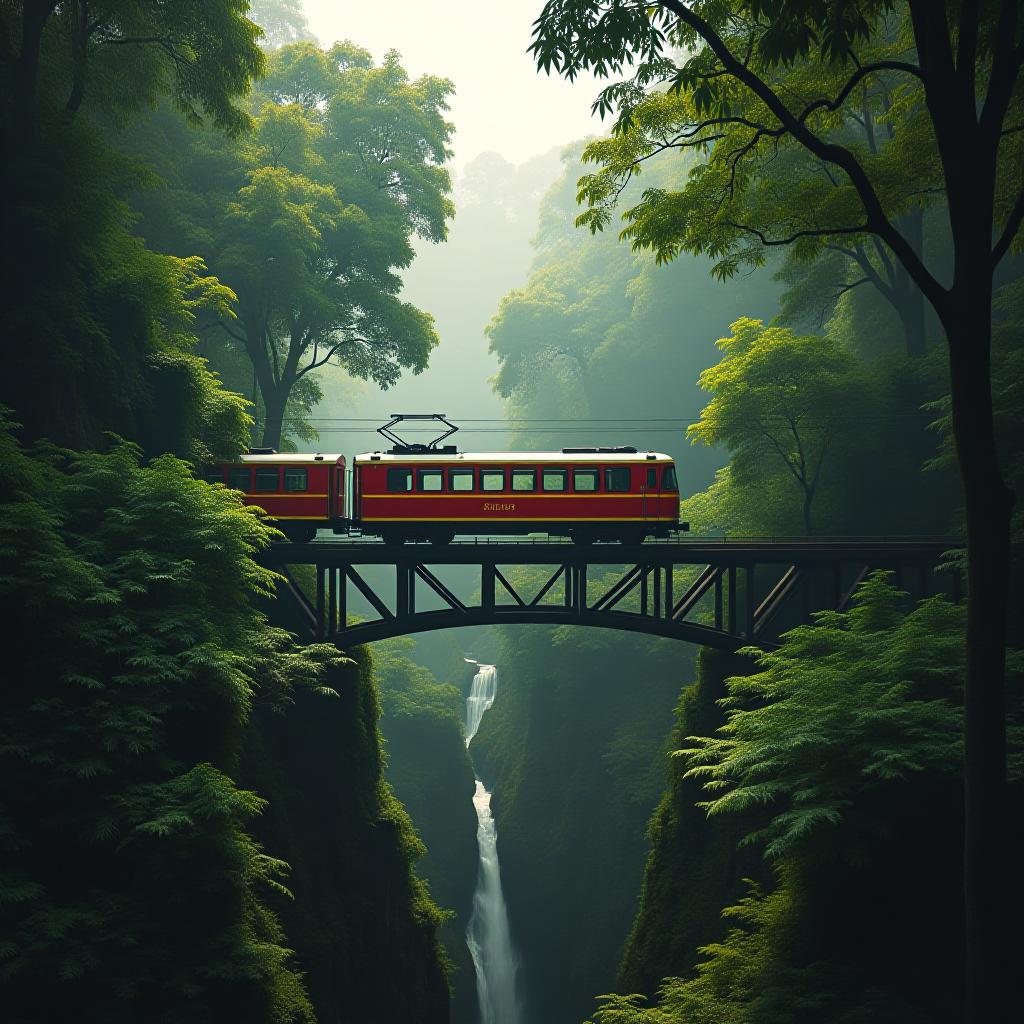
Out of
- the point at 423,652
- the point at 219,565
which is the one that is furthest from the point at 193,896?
the point at 423,652

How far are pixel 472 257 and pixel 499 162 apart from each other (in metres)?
22.6

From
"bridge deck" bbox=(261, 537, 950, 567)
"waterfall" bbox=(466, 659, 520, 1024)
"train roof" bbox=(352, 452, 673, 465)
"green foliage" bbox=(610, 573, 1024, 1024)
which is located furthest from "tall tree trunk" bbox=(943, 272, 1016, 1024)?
"waterfall" bbox=(466, 659, 520, 1024)

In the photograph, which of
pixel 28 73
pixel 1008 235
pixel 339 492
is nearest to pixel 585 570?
pixel 339 492

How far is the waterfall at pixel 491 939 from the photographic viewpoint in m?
36.6

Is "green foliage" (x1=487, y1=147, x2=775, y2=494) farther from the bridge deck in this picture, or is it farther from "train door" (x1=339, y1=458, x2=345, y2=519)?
the bridge deck

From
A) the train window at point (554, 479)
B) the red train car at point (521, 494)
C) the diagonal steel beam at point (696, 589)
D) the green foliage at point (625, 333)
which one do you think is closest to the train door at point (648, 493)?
the red train car at point (521, 494)

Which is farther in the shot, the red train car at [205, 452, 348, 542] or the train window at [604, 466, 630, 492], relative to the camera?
the red train car at [205, 452, 348, 542]

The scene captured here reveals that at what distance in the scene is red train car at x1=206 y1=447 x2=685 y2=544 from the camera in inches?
966

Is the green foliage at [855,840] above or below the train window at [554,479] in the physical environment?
below

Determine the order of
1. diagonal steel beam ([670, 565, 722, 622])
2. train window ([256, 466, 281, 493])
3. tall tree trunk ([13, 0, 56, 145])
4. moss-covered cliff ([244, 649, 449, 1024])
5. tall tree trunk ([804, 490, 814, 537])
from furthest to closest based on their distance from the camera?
tall tree trunk ([804, 490, 814, 537]) < train window ([256, 466, 281, 493]) < diagonal steel beam ([670, 565, 722, 622]) < tall tree trunk ([13, 0, 56, 145]) < moss-covered cliff ([244, 649, 449, 1024])

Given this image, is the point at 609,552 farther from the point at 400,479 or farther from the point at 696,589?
the point at 400,479

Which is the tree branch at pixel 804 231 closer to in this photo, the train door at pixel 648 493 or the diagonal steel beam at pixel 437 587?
the train door at pixel 648 493

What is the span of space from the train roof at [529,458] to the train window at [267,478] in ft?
7.66

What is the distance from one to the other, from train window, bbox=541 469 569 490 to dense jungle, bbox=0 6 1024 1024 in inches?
15.2
